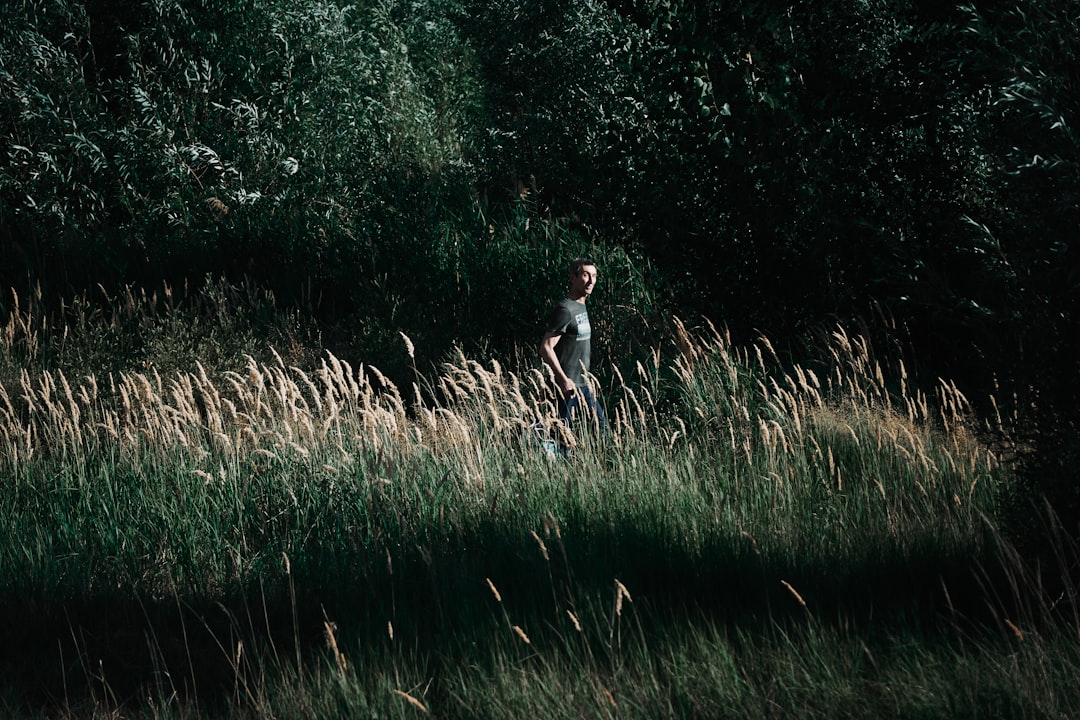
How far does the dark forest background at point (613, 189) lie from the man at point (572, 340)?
1.66m

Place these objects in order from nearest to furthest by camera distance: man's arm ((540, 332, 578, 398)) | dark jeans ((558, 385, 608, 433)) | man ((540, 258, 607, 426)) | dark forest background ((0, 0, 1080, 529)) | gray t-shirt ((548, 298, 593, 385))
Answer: dark forest background ((0, 0, 1080, 529))
dark jeans ((558, 385, 608, 433))
man's arm ((540, 332, 578, 398))
man ((540, 258, 607, 426))
gray t-shirt ((548, 298, 593, 385))

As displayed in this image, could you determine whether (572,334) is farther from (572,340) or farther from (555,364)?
(555,364)

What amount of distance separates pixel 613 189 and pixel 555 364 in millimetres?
2699

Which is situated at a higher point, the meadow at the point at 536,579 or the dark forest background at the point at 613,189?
the dark forest background at the point at 613,189

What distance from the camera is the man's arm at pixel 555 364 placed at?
22.2ft

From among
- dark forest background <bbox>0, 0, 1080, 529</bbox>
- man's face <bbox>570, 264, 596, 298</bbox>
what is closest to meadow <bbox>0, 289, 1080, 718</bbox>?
dark forest background <bbox>0, 0, 1080, 529</bbox>

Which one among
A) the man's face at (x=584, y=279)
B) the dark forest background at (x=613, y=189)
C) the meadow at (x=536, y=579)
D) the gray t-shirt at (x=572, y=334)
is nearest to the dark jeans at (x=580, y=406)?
the gray t-shirt at (x=572, y=334)

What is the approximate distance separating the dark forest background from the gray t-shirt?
1642 mm

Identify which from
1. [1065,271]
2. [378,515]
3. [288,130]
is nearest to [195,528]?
[378,515]

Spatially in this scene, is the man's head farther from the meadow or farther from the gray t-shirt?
the meadow

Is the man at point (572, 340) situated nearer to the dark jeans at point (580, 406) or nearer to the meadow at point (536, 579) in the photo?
the dark jeans at point (580, 406)

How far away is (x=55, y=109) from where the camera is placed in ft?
46.2

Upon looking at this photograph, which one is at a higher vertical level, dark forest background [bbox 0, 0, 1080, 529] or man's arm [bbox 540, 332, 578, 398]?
dark forest background [bbox 0, 0, 1080, 529]

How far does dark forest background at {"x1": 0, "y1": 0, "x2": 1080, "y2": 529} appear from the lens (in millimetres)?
4016
